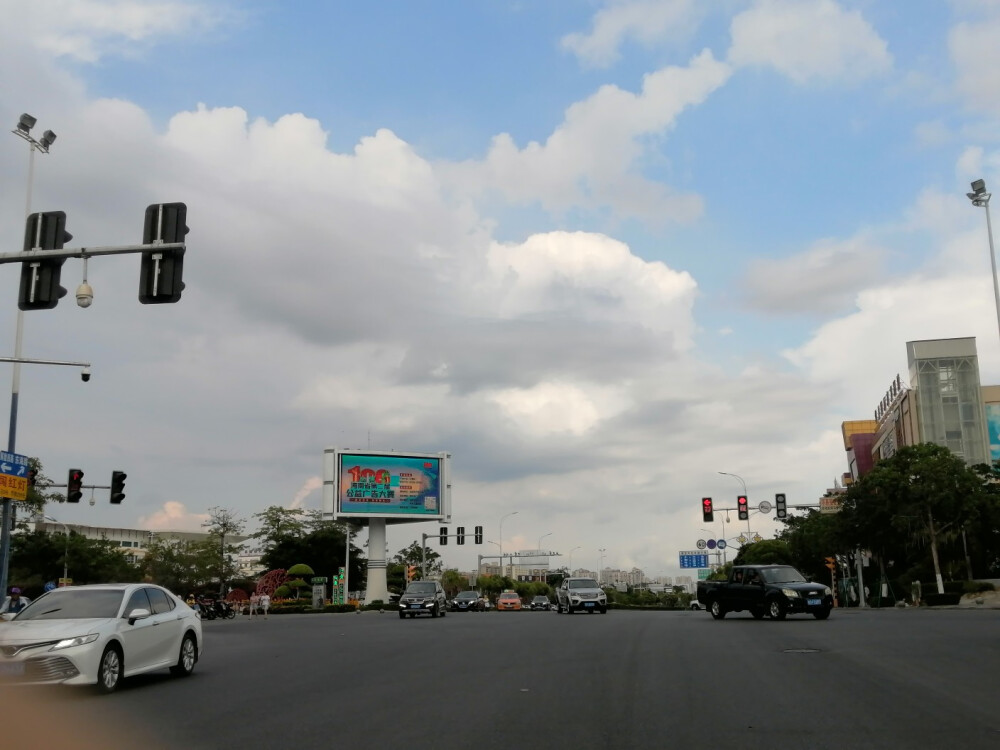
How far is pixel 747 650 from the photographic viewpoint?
17969 millimetres

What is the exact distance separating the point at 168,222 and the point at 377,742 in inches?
381

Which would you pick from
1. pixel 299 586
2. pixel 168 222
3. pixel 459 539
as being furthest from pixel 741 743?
pixel 299 586

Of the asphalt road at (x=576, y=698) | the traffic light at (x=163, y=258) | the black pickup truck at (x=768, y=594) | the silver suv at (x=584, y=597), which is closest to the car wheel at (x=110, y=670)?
the asphalt road at (x=576, y=698)

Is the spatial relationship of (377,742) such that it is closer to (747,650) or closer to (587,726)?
(587,726)

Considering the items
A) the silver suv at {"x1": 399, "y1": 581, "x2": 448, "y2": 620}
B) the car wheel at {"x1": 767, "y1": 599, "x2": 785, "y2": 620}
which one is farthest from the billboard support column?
the car wheel at {"x1": 767, "y1": 599, "x2": 785, "y2": 620}

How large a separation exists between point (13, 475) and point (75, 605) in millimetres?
19055

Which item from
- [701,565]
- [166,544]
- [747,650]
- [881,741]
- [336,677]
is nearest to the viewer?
[881,741]

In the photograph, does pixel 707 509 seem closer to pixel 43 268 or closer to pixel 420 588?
pixel 420 588

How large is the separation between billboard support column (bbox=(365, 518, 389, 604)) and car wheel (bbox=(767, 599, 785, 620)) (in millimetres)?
49385

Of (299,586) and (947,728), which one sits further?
(299,586)

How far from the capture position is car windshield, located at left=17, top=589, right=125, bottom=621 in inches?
528

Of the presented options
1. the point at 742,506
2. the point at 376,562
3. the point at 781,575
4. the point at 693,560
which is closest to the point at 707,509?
the point at 742,506

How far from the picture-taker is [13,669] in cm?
1182

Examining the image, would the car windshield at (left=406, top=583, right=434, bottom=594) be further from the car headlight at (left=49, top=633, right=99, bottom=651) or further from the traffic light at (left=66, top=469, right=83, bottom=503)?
the car headlight at (left=49, top=633, right=99, bottom=651)
